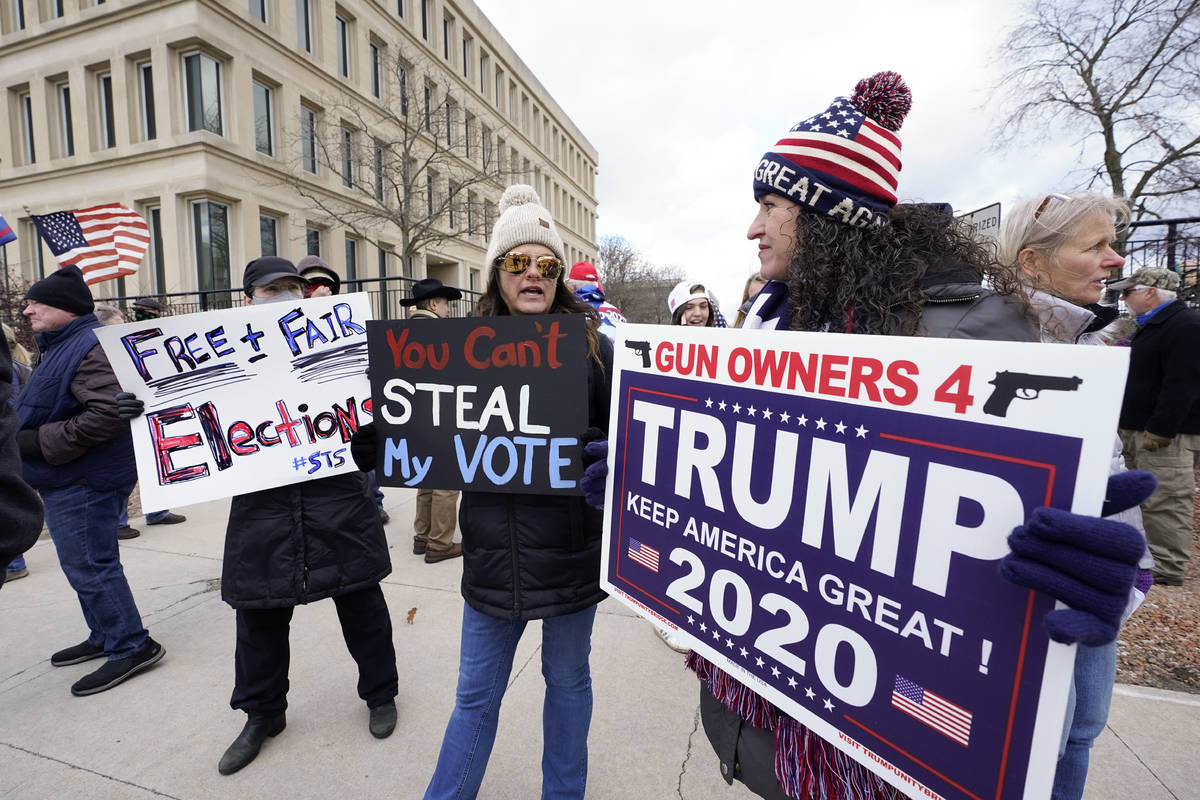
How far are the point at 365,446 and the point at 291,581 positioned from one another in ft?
2.84

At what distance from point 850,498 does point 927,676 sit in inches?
11.8

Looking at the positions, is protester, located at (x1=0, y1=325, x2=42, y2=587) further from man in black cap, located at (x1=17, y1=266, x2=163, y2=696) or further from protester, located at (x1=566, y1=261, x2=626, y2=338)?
protester, located at (x1=566, y1=261, x2=626, y2=338)

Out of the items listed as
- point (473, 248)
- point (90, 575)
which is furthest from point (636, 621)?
point (473, 248)

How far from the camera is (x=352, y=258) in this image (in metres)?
19.3

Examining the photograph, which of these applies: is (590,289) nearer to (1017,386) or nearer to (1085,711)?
(1085,711)

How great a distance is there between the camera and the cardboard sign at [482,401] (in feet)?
5.45

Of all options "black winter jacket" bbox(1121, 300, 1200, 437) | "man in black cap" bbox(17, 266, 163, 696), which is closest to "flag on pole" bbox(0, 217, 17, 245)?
"man in black cap" bbox(17, 266, 163, 696)

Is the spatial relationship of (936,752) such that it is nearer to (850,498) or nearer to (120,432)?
(850,498)

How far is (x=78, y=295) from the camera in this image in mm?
2855

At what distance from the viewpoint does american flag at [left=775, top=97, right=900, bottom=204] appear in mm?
1191

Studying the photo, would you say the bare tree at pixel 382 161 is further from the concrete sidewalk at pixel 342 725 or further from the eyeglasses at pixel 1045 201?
the eyeglasses at pixel 1045 201

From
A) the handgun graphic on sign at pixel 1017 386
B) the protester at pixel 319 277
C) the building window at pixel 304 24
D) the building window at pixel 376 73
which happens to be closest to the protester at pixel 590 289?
the protester at pixel 319 277

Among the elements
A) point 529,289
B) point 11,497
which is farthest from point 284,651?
point 529,289

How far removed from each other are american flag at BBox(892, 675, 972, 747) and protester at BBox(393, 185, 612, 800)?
3.44 ft
